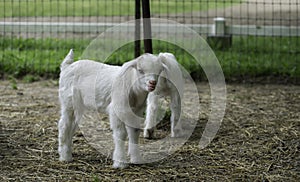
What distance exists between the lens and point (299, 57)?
378 inches

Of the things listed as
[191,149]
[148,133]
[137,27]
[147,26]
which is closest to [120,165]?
[191,149]

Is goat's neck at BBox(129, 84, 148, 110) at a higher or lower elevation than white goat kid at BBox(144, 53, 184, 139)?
higher

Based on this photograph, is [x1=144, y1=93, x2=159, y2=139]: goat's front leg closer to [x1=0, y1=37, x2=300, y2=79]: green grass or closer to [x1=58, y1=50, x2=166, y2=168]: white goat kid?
[x1=58, y1=50, x2=166, y2=168]: white goat kid

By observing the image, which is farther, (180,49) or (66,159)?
(180,49)

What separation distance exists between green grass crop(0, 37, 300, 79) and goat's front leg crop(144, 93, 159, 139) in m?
2.63

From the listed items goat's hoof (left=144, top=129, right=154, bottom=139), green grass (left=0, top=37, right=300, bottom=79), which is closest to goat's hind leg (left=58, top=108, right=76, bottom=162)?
goat's hoof (left=144, top=129, right=154, bottom=139)

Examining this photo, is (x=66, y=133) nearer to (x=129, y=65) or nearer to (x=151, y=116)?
(x=129, y=65)

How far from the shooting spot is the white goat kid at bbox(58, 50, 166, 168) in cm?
491

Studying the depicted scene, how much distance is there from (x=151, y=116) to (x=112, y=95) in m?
1.32

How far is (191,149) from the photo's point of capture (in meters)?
5.77

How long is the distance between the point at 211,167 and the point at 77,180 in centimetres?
120

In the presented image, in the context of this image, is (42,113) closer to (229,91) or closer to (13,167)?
(13,167)

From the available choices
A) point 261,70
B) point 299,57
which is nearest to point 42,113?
point 261,70

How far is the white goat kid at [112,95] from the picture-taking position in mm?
4914
